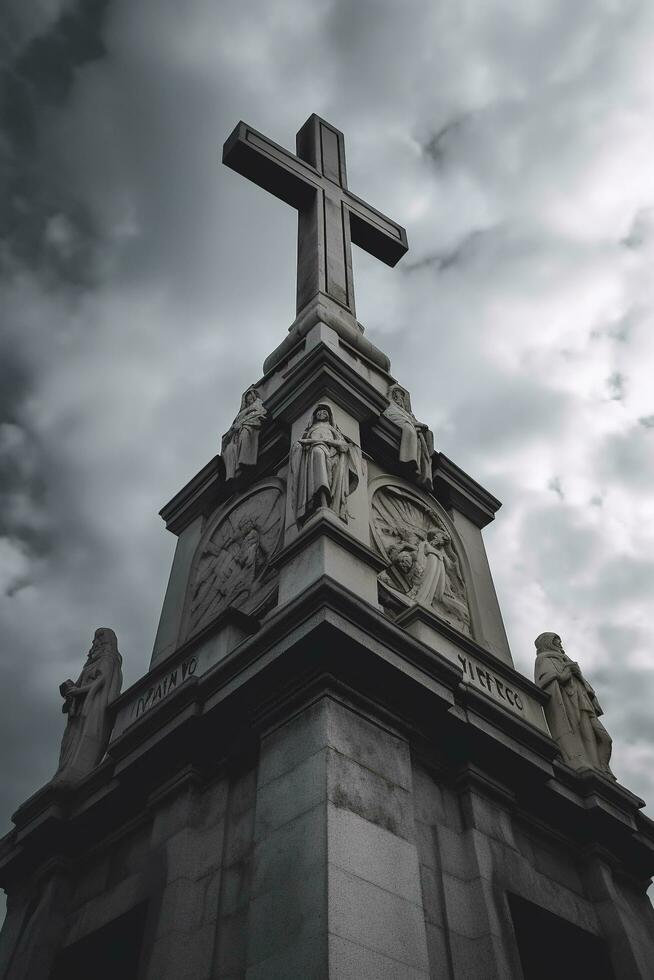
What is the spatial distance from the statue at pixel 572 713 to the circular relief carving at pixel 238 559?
4285 millimetres

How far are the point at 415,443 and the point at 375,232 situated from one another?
8.24 meters

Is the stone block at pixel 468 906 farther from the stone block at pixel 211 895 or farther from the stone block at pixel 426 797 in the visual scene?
the stone block at pixel 211 895

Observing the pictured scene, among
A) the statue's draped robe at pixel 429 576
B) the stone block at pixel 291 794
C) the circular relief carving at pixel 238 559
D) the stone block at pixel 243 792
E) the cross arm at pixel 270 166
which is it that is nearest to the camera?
the stone block at pixel 291 794

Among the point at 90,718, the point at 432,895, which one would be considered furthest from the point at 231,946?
the point at 90,718

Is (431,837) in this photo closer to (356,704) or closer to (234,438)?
(356,704)

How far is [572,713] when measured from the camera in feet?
40.5

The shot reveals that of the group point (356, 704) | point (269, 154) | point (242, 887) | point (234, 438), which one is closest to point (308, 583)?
point (356, 704)

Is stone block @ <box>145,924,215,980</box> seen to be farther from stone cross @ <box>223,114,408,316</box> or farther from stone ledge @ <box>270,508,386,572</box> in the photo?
stone cross @ <box>223,114,408,316</box>

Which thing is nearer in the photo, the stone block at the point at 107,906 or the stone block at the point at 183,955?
the stone block at the point at 183,955

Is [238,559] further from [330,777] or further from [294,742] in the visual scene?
[330,777]

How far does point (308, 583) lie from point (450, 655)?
2.35m

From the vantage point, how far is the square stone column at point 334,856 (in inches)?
279

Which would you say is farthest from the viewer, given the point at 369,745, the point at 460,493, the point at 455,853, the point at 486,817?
the point at 460,493

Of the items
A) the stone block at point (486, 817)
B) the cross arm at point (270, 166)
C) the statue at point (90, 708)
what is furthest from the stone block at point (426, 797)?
the cross arm at point (270, 166)
